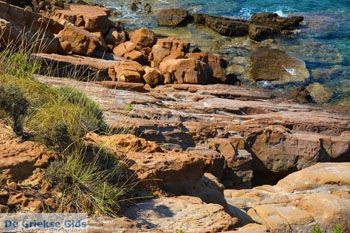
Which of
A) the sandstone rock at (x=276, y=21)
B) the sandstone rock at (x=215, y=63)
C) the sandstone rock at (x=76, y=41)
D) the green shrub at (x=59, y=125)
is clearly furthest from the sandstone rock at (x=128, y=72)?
the sandstone rock at (x=276, y=21)

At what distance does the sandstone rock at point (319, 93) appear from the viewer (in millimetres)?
20172

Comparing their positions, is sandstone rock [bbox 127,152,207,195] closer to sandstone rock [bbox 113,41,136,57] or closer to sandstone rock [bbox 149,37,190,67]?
sandstone rock [bbox 149,37,190,67]

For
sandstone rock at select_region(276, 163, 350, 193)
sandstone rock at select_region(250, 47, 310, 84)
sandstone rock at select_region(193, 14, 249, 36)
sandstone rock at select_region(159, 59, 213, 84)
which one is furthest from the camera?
sandstone rock at select_region(193, 14, 249, 36)

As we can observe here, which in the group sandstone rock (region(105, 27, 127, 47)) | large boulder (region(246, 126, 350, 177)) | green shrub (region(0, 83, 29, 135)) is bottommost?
large boulder (region(246, 126, 350, 177))

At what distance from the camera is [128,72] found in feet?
56.5

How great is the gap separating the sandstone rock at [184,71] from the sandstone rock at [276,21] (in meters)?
10.8

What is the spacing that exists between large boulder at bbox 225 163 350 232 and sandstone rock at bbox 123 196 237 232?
175cm

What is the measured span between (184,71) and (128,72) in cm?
253

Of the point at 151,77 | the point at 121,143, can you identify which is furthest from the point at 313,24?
the point at 121,143

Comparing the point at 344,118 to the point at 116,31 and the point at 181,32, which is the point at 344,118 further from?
the point at 181,32

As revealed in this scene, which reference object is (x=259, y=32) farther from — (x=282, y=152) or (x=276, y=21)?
(x=282, y=152)

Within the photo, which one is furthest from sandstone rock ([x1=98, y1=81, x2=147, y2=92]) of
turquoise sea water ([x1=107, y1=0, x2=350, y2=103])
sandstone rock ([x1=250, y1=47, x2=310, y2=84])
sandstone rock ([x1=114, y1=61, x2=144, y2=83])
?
turquoise sea water ([x1=107, y1=0, x2=350, y2=103])

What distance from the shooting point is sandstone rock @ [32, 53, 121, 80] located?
1501 centimetres

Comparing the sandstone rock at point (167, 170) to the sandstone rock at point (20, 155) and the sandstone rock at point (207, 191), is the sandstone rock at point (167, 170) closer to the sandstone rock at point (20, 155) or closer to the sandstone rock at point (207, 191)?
the sandstone rock at point (207, 191)
